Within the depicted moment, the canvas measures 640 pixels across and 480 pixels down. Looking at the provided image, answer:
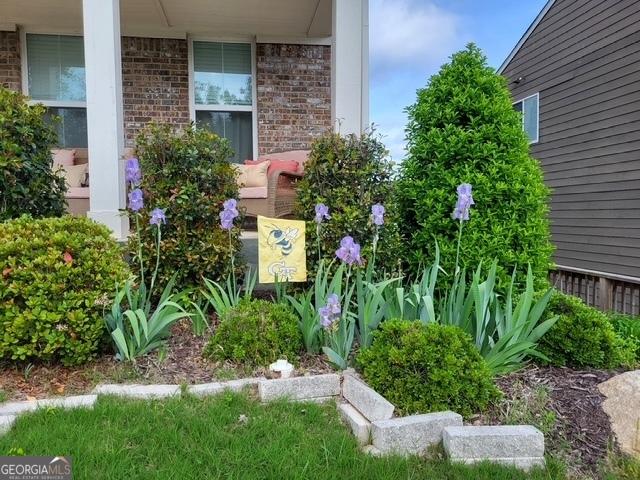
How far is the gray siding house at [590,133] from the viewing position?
26.3 ft

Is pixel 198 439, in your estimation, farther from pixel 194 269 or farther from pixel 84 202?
pixel 84 202

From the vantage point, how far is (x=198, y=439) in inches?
73.8

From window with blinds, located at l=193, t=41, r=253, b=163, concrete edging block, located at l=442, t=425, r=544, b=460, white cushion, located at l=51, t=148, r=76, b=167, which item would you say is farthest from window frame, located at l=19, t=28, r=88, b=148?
concrete edging block, located at l=442, t=425, r=544, b=460

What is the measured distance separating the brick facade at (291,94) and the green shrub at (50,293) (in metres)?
4.32


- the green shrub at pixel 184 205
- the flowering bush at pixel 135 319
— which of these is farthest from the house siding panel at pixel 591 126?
Result: the flowering bush at pixel 135 319

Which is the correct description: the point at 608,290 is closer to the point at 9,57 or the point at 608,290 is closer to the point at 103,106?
the point at 103,106

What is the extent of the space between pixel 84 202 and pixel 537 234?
14.0 feet

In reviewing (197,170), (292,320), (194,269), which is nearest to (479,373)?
(292,320)

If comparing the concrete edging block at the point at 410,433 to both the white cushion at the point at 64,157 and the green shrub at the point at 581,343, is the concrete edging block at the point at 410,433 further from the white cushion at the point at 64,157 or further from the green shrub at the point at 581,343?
the white cushion at the point at 64,157

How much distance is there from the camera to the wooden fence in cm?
702

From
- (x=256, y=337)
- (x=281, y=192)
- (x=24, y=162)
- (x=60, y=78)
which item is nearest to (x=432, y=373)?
(x=256, y=337)

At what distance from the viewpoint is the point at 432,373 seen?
2037 millimetres

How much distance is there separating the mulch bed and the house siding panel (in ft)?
22.9

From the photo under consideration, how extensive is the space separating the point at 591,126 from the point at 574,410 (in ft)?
28.3
